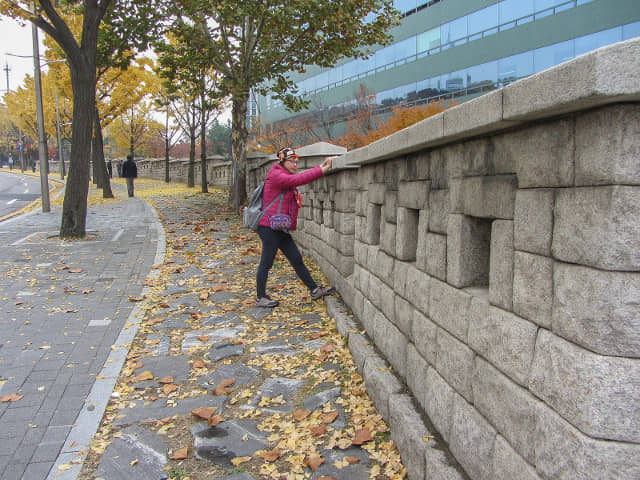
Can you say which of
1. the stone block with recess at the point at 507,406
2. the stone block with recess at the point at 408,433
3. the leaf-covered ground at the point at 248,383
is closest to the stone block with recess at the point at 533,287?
the stone block with recess at the point at 507,406

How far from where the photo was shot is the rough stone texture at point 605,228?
1.51m

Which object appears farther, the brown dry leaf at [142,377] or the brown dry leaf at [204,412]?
the brown dry leaf at [142,377]

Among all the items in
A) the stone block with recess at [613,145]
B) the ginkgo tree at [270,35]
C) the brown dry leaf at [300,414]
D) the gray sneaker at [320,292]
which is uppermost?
the ginkgo tree at [270,35]

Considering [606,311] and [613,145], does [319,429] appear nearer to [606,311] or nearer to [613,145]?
[606,311]

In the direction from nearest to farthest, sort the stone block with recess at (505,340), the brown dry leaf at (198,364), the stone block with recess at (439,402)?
the stone block with recess at (505,340), the stone block with recess at (439,402), the brown dry leaf at (198,364)

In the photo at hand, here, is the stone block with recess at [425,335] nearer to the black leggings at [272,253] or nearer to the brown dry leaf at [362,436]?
the brown dry leaf at [362,436]

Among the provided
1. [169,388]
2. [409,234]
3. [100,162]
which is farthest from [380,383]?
[100,162]

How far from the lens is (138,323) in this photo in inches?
227

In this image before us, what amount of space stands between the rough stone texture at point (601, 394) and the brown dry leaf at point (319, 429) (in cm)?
208

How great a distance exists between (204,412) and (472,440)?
2.12 meters

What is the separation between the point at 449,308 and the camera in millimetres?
2686

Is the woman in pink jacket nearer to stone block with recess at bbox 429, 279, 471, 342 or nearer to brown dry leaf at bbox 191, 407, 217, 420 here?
brown dry leaf at bbox 191, 407, 217, 420

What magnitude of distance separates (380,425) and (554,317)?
2018mm

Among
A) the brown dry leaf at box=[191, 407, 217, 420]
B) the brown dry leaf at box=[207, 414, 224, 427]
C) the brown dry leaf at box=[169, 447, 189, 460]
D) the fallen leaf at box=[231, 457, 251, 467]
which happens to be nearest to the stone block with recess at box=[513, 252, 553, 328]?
the fallen leaf at box=[231, 457, 251, 467]
